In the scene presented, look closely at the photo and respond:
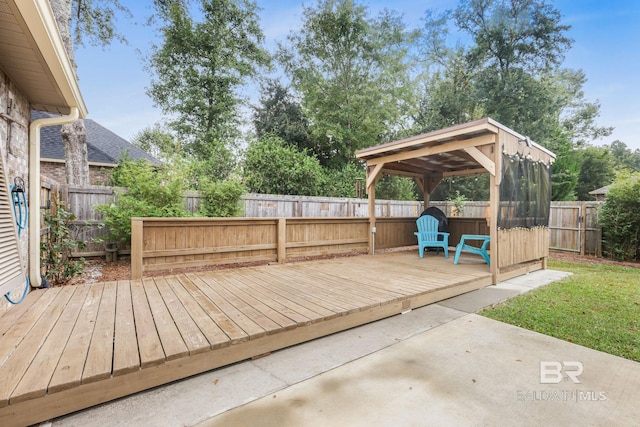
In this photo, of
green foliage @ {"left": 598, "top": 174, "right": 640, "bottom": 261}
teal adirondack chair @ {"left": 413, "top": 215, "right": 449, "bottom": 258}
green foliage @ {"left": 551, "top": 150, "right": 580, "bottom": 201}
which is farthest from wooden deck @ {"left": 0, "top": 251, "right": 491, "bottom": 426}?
green foliage @ {"left": 551, "top": 150, "right": 580, "bottom": 201}

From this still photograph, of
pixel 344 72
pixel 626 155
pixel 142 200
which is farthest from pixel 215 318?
pixel 626 155

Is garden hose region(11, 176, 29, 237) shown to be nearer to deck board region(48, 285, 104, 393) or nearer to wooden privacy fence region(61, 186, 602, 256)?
deck board region(48, 285, 104, 393)

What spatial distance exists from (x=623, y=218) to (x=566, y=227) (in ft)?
4.24

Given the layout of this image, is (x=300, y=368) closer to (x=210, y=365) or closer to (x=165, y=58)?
(x=210, y=365)

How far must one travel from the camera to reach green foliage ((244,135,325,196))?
885cm

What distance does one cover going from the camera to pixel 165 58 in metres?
11.9

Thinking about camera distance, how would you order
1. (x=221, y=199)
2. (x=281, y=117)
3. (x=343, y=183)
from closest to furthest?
(x=221, y=199) < (x=343, y=183) < (x=281, y=117)

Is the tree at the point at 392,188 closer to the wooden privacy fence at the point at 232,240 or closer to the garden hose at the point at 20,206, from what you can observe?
the wooden privacy fence at the point at 232,240

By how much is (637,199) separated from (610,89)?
13730mm

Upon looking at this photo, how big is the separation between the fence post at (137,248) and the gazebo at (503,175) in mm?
4402

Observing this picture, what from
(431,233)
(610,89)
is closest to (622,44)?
(610,89)

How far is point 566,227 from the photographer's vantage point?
7.89m
